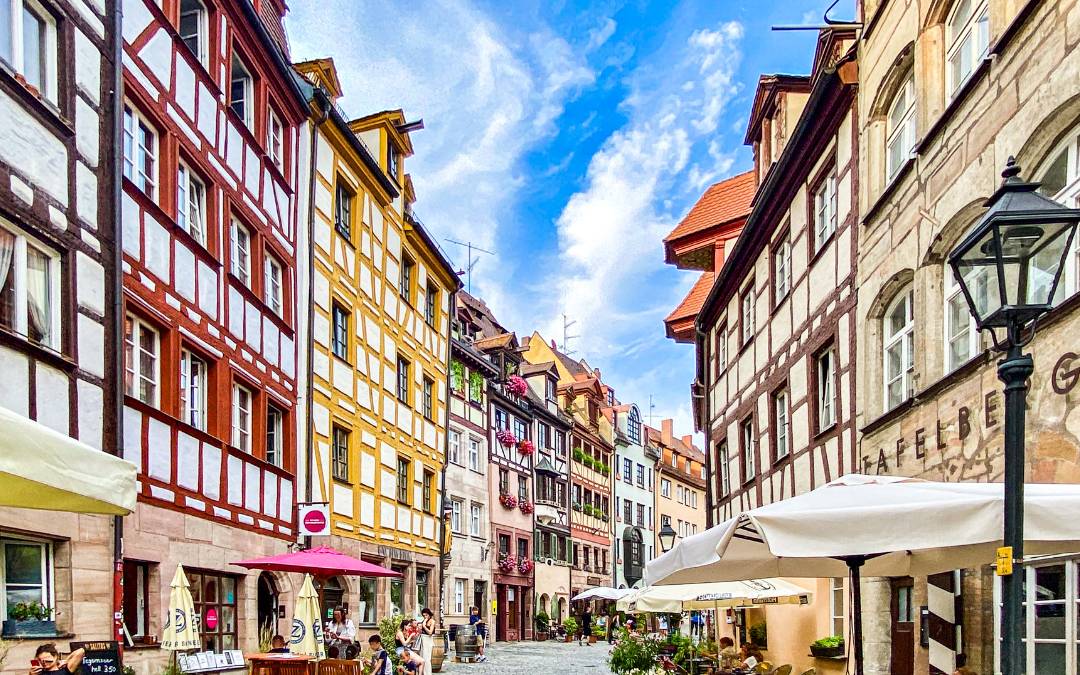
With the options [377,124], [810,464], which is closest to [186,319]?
[810,464]

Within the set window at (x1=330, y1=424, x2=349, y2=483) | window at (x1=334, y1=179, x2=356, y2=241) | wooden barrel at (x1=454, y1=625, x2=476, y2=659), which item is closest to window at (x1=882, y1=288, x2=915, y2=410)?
window at (x1=330, y1=424, x2=349, y2=483)

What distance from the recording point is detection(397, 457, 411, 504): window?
86.1 feet

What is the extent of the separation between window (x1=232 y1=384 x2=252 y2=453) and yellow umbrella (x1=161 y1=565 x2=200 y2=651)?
3551 millimetres

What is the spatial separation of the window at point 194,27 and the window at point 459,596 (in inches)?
894

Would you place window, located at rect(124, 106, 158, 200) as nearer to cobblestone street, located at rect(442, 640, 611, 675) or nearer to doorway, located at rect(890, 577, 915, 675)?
doorway, located at rect(890, 577, 915, 675)

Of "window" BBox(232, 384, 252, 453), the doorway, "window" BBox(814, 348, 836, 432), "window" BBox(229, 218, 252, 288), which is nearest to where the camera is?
the doorway

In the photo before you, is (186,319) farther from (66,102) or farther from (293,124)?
(293,124)

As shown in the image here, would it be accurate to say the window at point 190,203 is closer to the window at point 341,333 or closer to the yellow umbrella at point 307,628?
the yellow umbrella at point 307,628

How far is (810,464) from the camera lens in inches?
620

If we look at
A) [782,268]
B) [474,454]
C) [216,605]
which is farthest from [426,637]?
[474,454]

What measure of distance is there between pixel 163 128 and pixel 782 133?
33.9 ft

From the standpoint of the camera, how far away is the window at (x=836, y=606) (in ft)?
49.5

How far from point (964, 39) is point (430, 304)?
69.0 feet

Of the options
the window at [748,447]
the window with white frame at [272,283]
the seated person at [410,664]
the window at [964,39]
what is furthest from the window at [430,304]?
the window at [964,39]
